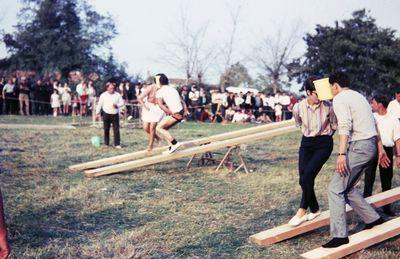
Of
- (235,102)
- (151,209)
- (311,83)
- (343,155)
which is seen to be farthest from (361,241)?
(235,102)

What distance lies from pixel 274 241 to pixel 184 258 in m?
1.14

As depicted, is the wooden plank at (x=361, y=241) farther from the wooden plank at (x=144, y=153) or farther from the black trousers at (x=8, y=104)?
the black trousers at (x=8, y=104)

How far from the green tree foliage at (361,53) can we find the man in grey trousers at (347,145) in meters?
27.4

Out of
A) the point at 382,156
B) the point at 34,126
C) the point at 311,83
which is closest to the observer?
the point at 311,83

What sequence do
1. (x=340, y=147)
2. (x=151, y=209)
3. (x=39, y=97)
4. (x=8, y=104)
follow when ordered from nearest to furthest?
(x=340, y=147) < (x=151, y=209) < (x=8, y=104) < (x=39, y=97)

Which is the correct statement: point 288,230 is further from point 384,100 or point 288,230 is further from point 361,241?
point 384,100

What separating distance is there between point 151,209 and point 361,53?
28.3 m

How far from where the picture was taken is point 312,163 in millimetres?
5480

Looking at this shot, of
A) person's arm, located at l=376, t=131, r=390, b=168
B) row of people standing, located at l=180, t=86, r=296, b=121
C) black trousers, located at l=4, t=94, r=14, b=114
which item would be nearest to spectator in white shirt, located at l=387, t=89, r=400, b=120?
person's arm, located at l=376, t=131, r=390, b=168

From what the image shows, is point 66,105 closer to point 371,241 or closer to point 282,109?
point 282,109

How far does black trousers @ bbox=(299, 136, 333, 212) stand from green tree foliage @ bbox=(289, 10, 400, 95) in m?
26.8

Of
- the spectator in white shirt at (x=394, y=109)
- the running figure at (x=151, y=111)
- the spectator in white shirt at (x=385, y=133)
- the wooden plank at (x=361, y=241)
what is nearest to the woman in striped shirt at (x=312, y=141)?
the wooden plank at (x=361, y=241)

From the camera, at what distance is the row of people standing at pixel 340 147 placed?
4629 millimetres

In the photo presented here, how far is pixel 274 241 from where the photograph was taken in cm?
520
